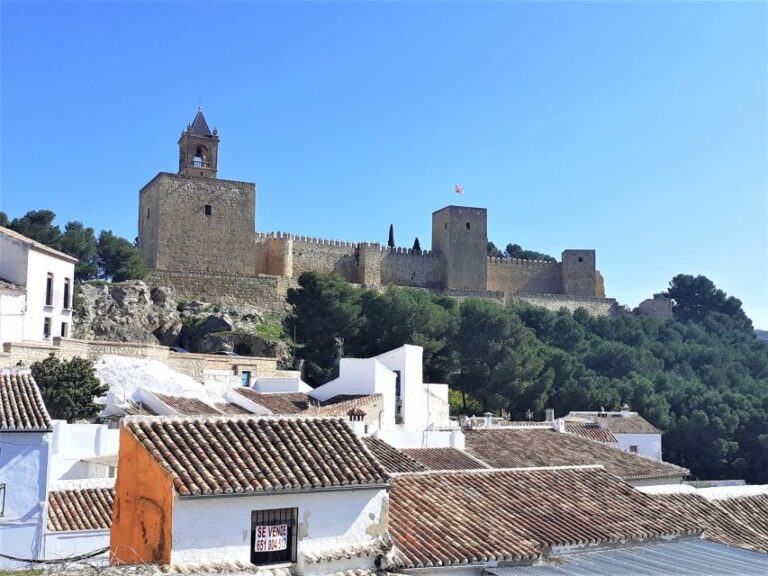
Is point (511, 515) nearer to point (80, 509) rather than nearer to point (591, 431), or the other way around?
point (80, 509)

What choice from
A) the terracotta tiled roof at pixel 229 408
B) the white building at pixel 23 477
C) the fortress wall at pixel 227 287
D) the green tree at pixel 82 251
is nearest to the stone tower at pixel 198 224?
the fortress wall at pixel 227 287

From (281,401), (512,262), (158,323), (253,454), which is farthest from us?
(512,262)

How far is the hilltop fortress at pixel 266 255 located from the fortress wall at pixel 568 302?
7cm

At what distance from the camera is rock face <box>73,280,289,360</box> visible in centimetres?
3594

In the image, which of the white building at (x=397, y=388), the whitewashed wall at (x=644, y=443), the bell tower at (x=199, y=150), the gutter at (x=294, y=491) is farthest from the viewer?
the bell tower at (x=199, y=150)

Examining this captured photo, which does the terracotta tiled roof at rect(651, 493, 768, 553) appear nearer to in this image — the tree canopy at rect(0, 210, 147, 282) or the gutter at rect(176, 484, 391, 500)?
the gutter at rect(176, 484, 391, 500)

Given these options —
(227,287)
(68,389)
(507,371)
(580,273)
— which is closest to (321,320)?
(507,371)

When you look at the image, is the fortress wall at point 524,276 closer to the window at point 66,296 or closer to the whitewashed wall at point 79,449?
the window at point 66,296

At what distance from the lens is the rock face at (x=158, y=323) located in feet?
118

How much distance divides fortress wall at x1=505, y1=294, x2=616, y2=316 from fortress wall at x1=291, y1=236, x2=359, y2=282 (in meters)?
10.6

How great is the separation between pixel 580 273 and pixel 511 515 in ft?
177

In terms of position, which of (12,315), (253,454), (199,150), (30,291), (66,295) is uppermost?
(199,150)

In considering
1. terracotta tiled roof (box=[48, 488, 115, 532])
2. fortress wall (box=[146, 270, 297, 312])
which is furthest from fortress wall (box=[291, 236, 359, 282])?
terracotta tiled roof (box=[48, 488, 115, 532])

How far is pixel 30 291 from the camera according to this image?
84.1 ft
